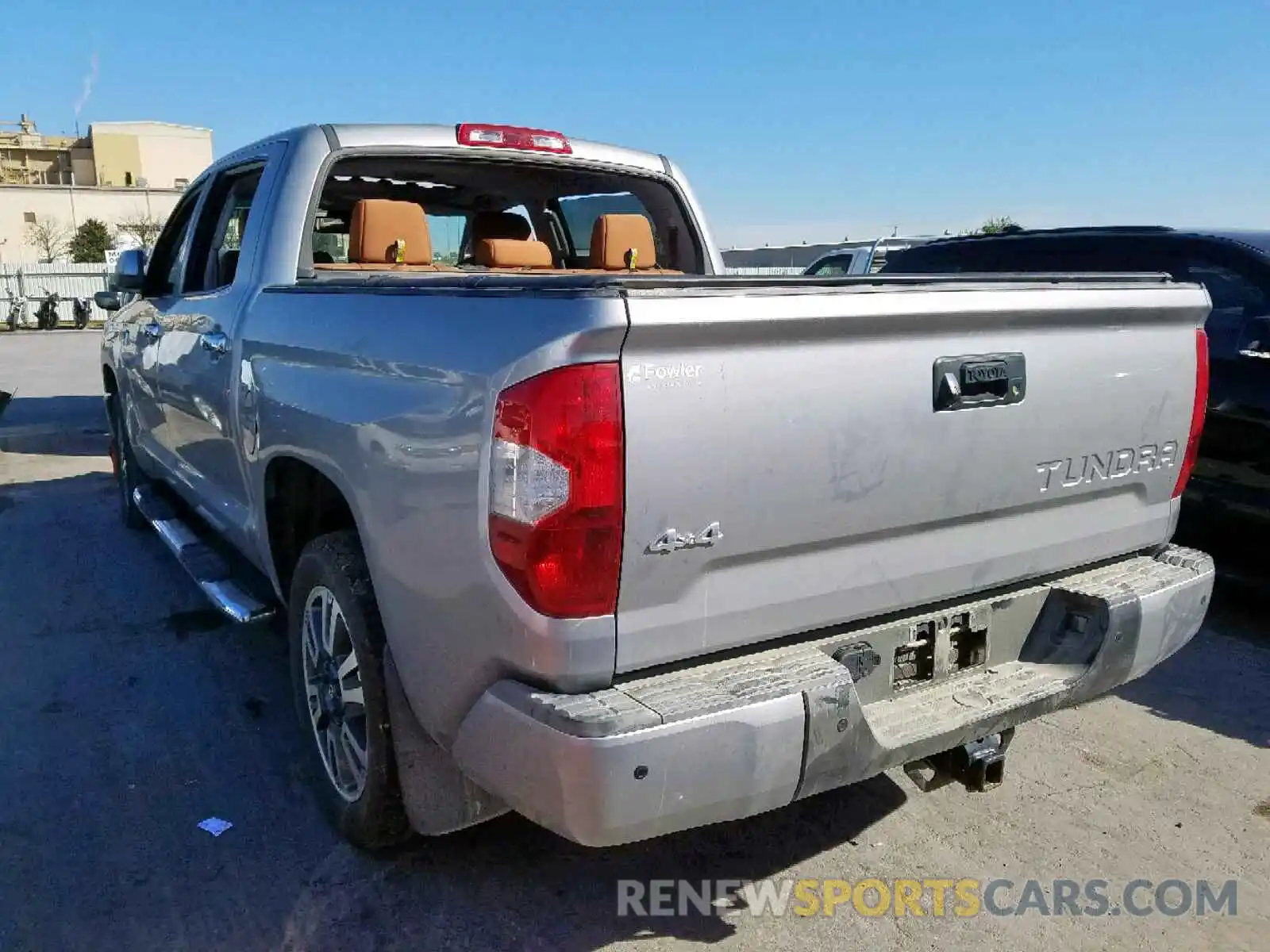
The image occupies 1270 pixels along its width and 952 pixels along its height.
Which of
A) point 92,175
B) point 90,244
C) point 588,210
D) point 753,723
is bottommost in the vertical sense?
point 753,723

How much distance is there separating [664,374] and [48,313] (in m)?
29.8

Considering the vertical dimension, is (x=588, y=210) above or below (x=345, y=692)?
above

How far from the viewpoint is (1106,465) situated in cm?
270

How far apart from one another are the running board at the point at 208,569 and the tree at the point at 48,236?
6394 centimetres

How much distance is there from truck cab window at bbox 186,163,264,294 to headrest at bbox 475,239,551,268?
0.97 meters

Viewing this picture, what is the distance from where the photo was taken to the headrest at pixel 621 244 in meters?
4.30

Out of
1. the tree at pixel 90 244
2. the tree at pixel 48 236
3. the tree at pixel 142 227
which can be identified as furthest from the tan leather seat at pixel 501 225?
the tree at pixel 48 236

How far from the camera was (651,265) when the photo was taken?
14.5 ft

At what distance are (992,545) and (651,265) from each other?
2323 mm

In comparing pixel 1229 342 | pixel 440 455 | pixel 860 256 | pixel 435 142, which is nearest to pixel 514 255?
pixel 435 142

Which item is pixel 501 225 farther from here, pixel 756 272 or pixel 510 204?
pixel 756 272

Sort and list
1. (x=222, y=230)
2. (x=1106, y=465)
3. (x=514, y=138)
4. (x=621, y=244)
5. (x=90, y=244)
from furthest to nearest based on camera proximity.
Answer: (x=90, y=244), (x=222, y=230), (x=621, y=244), (x=514, y=138), (x=1106, y=465)

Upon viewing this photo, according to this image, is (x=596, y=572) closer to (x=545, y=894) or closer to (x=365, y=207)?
(x=545, y=894)

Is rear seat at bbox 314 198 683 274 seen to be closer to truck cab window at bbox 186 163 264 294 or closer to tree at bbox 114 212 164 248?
truck cab window at bbox 186 163 264 294
